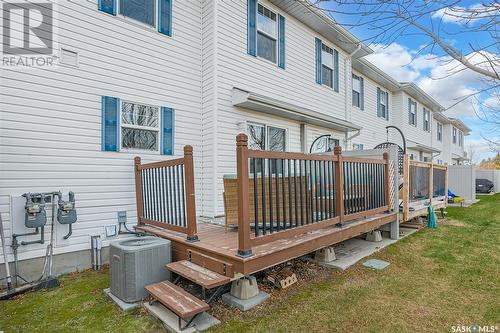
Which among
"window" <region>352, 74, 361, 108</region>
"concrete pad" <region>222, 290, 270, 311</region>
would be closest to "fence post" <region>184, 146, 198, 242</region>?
"concrete pad" <region>222, 290, 270, 311</region>

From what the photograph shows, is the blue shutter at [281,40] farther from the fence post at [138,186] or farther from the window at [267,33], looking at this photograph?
the fence post at [138,186]

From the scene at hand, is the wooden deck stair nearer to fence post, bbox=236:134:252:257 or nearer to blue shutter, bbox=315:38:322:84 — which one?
fence post, bbox=236:134:252:257

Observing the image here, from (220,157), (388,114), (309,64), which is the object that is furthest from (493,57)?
(388,114)

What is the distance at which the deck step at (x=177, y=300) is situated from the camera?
8.72 ft

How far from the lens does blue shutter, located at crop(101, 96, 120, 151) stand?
4.86 meters

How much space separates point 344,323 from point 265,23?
22.0 feet

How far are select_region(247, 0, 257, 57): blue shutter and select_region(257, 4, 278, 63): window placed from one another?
0.19m

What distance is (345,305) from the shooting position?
3.28m

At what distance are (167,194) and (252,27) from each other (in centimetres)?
464

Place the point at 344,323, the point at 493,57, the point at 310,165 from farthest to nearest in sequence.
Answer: the point at 310,165 → the point at 344,323 → the point at 493,57

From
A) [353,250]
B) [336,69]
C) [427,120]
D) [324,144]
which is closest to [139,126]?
[353,250]

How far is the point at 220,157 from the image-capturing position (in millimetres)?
6121

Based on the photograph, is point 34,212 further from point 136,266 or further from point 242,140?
point 242,140

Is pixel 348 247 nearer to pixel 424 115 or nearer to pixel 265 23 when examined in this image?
pixel 265 23
